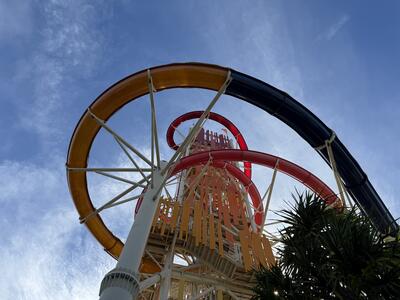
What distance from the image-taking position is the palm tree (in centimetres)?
422

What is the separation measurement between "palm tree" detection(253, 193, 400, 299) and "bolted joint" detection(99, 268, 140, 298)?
1.94m

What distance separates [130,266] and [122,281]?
391 millimetres

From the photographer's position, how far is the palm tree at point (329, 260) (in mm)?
4219

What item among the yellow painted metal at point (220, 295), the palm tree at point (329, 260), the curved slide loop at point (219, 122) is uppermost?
the curved slide loop at point (219, 122)

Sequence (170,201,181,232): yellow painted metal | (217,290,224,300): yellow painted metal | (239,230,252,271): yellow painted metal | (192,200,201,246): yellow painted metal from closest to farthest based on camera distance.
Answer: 1. (239,230,252,271): yellow painted metal
2. (217,290,224,300): yellow painted metal
3. (192,200,201,246): yellow painted metal
4. (170,201,181,232): yellow painted metal

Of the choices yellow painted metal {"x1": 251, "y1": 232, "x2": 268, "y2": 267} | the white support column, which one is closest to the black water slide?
yellow painted metal {"x1": 251, "y1": 232, "x2": 268, "y2": 267}

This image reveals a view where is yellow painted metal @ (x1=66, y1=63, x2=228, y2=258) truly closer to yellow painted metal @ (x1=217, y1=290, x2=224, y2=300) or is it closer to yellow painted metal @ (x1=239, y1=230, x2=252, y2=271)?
yellow painted metal @ (x1=239, y1=230, x2=252, y2=271)

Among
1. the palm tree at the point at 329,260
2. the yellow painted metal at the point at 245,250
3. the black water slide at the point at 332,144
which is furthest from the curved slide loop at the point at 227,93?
the palm tree at the point at 329,260

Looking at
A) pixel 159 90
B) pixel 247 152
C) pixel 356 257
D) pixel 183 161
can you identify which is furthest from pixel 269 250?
pixel 356 257

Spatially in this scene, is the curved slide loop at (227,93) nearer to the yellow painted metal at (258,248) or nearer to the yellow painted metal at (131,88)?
the yellow painted metal at (131,88)

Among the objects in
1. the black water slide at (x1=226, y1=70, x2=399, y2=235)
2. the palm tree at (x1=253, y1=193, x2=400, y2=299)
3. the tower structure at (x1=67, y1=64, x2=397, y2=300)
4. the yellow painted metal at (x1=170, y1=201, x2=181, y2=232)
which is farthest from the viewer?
the yellow painted metal at (x1=170, y1=201, x2=181, y2=232)

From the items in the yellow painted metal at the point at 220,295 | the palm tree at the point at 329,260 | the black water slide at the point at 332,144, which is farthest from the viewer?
the black water slide at the point at 332,144

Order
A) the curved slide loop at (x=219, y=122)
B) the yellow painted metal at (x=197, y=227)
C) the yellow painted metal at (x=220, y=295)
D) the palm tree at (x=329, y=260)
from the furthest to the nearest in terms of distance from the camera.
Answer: the curved slide loop at (x=219, y=122) → the yellow painted metal at (x=197, y=227) → the yellow painted metal at (x=220, y=295) → the palm tree at (x=329, y=260)

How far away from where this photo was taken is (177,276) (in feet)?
37.6
